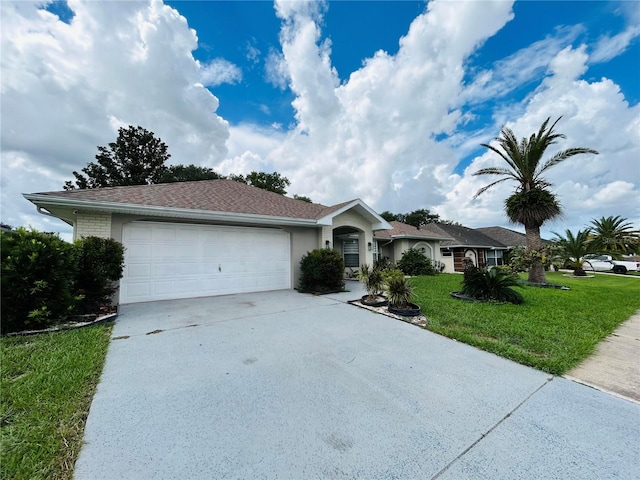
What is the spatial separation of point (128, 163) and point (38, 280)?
28784 mm

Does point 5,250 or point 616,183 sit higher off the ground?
point 616,183

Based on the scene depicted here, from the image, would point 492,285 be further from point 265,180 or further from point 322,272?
point 265,180

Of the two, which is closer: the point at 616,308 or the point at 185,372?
the point at 185,372

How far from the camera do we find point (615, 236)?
21109mm

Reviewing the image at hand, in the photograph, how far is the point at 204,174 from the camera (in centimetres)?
2898

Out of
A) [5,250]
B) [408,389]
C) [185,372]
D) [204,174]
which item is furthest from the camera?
[204,174]

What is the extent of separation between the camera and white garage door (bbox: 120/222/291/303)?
7.67 meters

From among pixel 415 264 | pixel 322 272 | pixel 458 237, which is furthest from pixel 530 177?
pixel 322 272

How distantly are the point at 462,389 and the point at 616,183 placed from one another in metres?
22.3

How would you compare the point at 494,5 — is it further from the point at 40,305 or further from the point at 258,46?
the point at 40,305

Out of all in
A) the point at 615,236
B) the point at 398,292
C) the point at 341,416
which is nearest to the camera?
the point at 341,416

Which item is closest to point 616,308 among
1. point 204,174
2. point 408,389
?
point 408,389

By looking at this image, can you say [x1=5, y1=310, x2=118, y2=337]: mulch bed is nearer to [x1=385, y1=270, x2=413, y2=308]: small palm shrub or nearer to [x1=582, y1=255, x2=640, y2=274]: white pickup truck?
[x1=385, y1=270, x2=413, y2=308]: small palm shrub

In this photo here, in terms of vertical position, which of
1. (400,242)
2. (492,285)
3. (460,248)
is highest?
(400,242)
